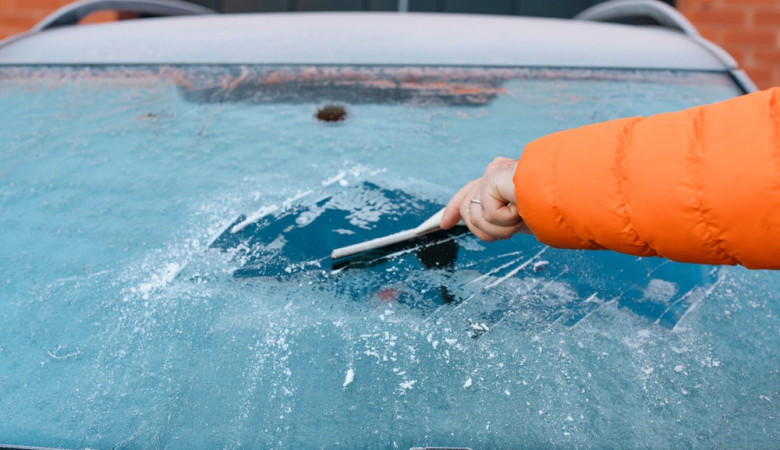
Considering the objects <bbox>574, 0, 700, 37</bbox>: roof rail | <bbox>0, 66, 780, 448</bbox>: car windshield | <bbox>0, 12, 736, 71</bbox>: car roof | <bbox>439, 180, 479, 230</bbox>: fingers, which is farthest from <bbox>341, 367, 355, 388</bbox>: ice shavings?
<bbox>574, 0, 700, 37</bbox>: roof rail

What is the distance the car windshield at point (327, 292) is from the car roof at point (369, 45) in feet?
0.28

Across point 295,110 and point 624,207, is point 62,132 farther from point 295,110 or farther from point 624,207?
point 624,207

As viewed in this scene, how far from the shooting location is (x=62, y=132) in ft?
3.84

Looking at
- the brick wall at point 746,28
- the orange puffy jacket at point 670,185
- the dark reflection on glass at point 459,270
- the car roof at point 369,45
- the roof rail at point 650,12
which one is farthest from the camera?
the brick wall at point 746,28

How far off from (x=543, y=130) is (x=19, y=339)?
0.95m

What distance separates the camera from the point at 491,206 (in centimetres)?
86

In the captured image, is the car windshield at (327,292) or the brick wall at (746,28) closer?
the car windshield at (327,292)

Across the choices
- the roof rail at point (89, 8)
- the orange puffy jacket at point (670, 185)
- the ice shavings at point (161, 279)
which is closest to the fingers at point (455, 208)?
the orange puffy jacket at point (670, 185)

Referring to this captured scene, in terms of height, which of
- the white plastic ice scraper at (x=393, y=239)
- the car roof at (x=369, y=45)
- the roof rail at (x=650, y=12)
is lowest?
the white plastic ice scraper at (x=393, y=239)

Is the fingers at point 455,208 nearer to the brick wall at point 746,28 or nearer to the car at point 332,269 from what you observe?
the car at point 332,269

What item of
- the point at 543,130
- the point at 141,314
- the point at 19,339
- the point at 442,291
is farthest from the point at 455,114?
the point at 19,339

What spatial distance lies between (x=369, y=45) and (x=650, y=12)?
37.0 inches

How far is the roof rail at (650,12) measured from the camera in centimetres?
157

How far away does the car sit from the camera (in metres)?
0.71
